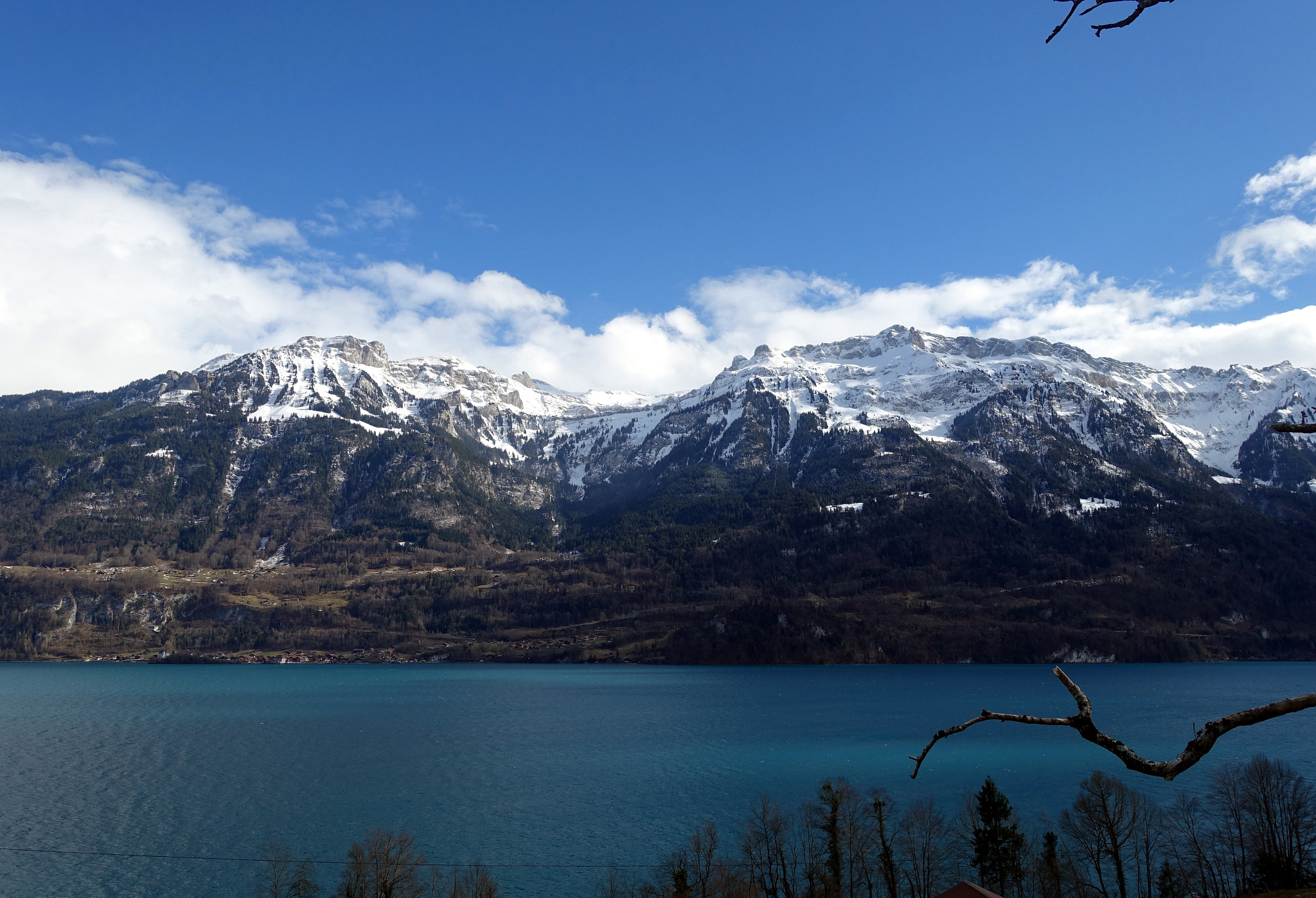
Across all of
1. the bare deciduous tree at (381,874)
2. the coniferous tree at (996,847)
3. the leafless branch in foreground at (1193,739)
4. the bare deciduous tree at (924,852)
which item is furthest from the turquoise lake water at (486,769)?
the leafless branch in foreground at (1193,739)

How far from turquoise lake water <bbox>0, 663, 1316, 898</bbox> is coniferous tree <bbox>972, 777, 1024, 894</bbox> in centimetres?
2616

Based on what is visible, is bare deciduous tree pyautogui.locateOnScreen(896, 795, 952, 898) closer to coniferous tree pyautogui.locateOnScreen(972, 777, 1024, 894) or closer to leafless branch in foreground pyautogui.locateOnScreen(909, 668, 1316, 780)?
coniferous tree pyautogui.locateOnScreen(972, 777, 1024, 894)

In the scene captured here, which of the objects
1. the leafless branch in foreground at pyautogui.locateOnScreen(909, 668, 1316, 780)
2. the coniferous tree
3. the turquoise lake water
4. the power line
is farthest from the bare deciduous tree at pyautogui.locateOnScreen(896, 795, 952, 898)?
the leafless branch in foreground at pyautogui.locateOnScreen(909, 668, 1316, 780)

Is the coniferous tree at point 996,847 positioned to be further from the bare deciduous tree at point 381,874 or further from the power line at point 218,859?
the bare deciduous tree at point 381,874

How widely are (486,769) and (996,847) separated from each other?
70083 millimetres

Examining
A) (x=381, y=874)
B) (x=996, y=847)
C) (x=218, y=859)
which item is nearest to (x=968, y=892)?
(x=996, y=847)

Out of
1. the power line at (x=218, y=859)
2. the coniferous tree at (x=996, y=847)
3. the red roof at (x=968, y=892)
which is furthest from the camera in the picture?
the power line at (x=218, y=859)

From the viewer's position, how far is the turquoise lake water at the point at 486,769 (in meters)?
75.6

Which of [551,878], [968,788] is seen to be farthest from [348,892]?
[968,788]

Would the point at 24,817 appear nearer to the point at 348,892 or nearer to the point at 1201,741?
the point at 348,892

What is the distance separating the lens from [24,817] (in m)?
84.8

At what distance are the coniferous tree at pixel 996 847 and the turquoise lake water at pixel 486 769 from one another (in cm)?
2616

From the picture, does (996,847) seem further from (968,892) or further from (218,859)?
(218,859)

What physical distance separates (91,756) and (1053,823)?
399 feet
